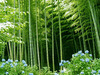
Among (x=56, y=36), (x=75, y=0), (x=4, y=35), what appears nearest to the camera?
(x=4, y=35)

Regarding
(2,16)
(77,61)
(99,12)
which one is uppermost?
(99,12)

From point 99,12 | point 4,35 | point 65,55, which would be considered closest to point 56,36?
point 65,55

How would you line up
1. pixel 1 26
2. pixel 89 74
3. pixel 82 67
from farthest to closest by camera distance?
pixel 1 26 → pixel 82 67 → pixel 89 74

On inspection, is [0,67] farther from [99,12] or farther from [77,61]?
[99,12]

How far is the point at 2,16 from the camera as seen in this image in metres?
2.62

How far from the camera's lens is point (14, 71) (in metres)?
2.36

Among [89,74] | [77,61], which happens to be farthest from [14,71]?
[89,74]

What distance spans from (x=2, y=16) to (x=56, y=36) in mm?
5761

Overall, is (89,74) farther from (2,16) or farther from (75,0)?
(75,0)

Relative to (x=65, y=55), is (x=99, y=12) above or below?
above

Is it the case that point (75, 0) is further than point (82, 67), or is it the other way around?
point (75, 0)

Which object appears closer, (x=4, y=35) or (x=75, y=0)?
(x=4, y=35)

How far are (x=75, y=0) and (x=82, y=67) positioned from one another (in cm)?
320

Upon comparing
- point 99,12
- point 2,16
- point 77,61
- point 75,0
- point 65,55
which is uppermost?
point 75,0
